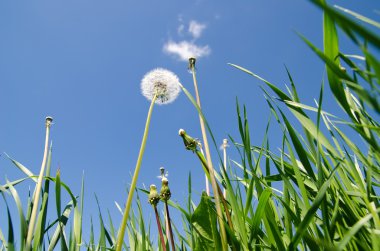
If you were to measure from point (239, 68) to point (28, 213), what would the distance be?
0.89m

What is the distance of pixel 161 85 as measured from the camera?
4.97 ft

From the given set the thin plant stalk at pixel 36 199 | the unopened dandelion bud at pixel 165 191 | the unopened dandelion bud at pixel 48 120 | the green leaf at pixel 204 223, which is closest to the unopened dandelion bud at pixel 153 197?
the unopened dandelion bud at pixel 165 191

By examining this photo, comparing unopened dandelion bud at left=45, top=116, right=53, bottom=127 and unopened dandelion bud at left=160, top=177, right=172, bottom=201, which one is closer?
unopened dandelion bud at left=160, top=177, right=172, bottom=201

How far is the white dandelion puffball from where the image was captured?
1.51 m

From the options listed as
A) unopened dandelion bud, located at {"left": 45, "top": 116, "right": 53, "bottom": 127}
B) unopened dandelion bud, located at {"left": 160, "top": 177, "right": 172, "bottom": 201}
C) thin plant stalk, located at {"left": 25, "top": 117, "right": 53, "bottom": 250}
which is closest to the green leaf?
unopened dandelion bud, located at {"left": 160, "top": 177, "right": 172, "bottom": 201}

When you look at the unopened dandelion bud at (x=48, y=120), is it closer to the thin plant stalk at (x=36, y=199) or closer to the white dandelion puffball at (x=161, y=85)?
the thin plant stalk at (x=36, y=199)

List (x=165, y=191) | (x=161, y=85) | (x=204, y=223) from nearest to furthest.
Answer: (x=204, y=223)
(x=165, y=191)
(x=161, y=85)

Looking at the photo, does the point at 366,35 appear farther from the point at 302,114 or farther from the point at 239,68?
the point at 239,68

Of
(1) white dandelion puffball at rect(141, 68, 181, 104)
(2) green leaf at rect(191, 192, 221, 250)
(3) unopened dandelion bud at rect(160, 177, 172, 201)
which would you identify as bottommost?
(2) green leaf at rect(191, 192, 221, 250)

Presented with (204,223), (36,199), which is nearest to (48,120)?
(36,199)

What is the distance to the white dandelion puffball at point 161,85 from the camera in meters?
1.51

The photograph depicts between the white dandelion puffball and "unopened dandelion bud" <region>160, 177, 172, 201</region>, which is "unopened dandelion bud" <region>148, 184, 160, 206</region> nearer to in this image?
"unopened dandelion bud" <region>160, 177, 172, 201</region>

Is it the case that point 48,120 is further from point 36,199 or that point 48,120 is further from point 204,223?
point 204,223

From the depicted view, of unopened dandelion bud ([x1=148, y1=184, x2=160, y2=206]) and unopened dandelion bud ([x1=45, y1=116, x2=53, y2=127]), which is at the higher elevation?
unopened dandelion bud ([x1=45, y1=116, x2=53, y2=127])
